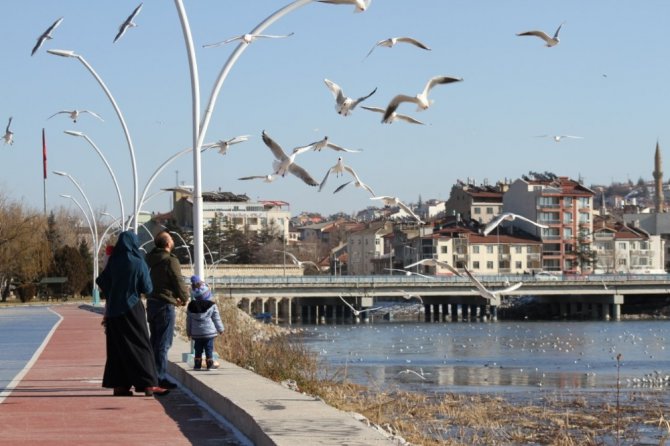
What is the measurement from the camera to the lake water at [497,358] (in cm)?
3484

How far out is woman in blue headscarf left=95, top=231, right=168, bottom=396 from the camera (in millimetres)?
13344

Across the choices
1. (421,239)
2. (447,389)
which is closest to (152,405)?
(447,389)

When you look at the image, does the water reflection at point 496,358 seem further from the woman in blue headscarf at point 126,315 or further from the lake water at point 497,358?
the woman in blue headscarf at point 126,315

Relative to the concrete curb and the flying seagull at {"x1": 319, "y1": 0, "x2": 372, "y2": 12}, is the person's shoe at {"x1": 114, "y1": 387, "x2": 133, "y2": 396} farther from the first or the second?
the flying seagull at {"x1": 319, "y1": 0, "x2": 372, "y2": 12}

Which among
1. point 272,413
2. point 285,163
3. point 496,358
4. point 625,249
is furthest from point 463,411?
point 625,249

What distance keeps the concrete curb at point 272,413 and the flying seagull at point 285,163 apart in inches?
138

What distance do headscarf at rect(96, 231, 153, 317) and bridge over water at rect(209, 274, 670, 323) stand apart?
73.9 meters

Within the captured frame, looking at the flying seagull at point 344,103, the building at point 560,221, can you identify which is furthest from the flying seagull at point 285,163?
the building at point 560,221

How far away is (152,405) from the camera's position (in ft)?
42.8

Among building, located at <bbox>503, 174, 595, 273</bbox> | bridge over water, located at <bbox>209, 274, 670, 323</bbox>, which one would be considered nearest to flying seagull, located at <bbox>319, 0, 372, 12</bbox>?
bridge over water, located at <bbox>209, 274, 670, 323</bbox>

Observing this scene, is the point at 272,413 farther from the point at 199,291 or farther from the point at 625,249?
the point at 625,249

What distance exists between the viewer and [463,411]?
72.7 feet

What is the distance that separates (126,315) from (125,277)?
15.4 inches

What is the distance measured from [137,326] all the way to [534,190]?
12194 cm
